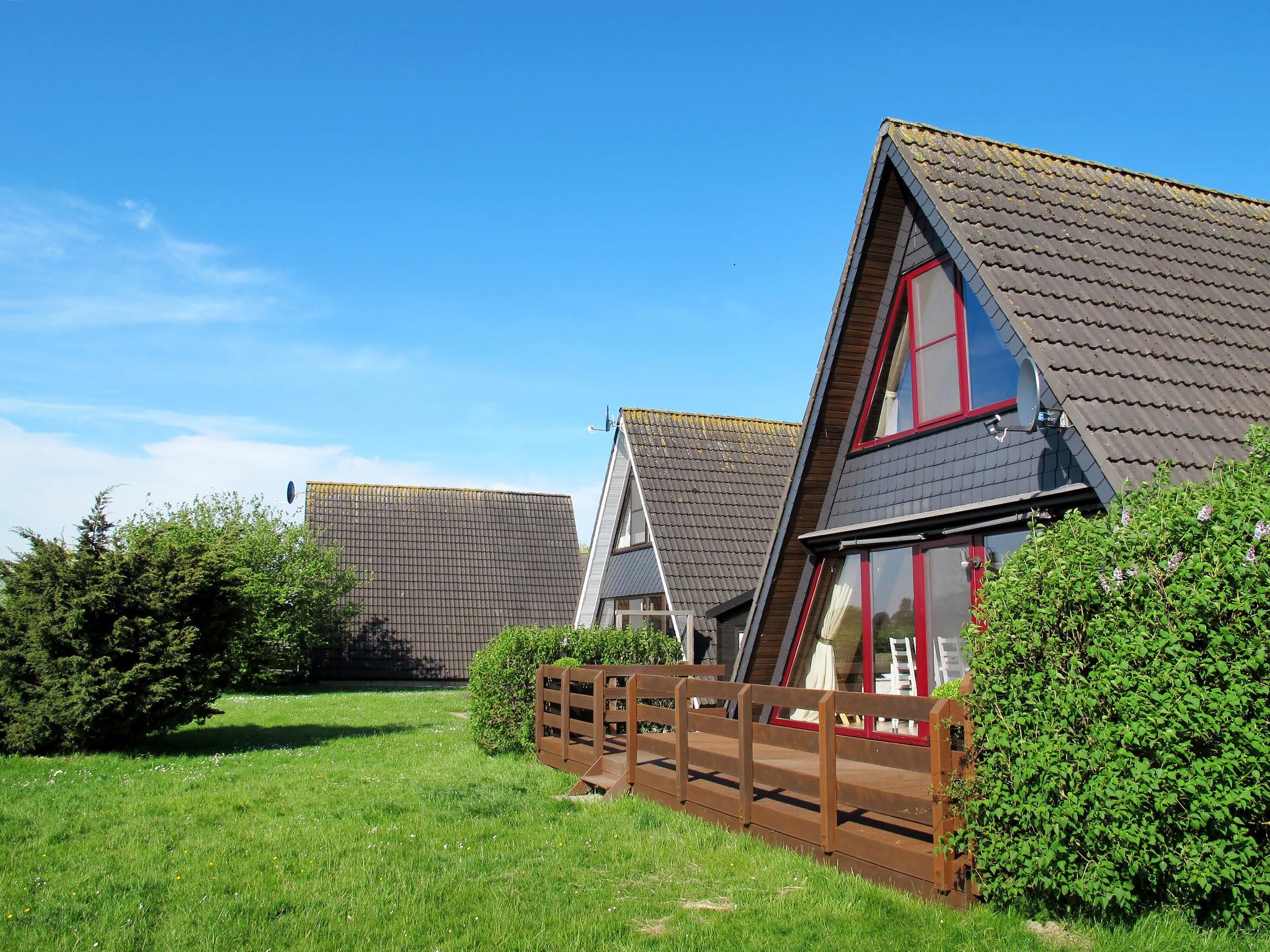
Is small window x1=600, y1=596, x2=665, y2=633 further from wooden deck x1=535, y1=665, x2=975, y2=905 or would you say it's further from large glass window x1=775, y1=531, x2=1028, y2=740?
wooden deck x1=535, y1=665, x2=975, y2=905

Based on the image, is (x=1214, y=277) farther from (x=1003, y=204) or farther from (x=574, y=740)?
(x=574, y=740)

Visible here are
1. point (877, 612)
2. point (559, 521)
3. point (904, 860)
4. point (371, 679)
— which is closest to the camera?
point (904, 860)

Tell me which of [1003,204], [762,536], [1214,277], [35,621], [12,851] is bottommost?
[12,851]

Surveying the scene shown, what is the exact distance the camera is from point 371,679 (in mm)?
31109

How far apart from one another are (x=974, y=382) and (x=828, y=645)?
11.4ft

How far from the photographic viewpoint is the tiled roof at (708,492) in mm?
19906

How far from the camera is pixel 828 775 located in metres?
6.61

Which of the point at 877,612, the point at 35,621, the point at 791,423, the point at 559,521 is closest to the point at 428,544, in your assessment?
the point at 559,521

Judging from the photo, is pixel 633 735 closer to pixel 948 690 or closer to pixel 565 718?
pixel 565 718


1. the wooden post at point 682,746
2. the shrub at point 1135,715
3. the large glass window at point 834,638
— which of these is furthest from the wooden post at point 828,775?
the large glass window at point 834,638

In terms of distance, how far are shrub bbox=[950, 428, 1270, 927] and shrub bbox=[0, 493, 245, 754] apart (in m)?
11.3

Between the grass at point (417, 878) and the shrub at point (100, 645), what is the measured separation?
1.57 m

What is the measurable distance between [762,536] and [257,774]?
38.2 ft

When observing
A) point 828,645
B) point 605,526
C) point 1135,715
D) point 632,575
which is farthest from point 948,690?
point 605,526
